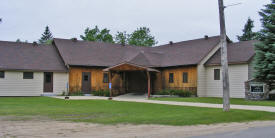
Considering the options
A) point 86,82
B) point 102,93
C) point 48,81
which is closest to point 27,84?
point 48,81

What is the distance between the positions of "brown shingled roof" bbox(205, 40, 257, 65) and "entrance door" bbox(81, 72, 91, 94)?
11273 millimetres

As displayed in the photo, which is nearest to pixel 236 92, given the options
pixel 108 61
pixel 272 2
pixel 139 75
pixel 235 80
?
pixel 235 80

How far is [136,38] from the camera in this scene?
58656mm

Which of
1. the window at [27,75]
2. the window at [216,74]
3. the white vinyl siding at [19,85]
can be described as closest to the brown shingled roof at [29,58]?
the window at [27,75]

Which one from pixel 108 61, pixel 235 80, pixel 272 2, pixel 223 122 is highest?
pixel 272 2

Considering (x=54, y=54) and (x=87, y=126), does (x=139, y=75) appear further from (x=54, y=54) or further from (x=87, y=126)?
(x=87, y=126)

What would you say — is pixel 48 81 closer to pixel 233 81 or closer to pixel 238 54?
pixel 233 81

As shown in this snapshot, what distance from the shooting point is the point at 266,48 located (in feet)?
72.8

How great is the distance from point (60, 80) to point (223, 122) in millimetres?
20296

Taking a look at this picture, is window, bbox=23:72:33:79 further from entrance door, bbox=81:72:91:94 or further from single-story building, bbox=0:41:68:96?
entrance door, bbox=81:72:91:94

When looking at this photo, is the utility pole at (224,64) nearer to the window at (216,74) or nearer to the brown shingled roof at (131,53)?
the brown shingled roof at (131,53)

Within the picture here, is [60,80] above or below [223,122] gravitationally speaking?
above

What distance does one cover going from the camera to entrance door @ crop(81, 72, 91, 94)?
29875 millimetres

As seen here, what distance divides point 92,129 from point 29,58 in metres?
21.8
